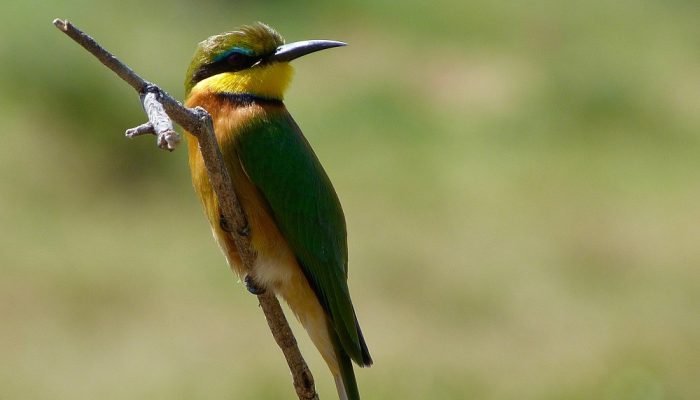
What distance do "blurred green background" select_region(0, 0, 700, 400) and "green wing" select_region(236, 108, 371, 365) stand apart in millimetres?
1990

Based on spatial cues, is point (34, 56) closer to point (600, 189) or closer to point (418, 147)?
point (418, 147)

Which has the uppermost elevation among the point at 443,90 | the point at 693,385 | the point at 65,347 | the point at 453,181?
the point at 443,90

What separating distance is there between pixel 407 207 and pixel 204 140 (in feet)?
14.3

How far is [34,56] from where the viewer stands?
20.6 ft

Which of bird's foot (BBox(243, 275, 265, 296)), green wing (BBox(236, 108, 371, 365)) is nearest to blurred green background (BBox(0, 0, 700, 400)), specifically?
green wing (BBox(236, 108, 371, 365))

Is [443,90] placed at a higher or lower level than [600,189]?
higher

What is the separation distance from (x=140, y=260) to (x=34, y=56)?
1.38 metres

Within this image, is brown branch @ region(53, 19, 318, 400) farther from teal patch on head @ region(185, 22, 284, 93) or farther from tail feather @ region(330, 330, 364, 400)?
teal patch on head @ region(185, 22, 284, 93)

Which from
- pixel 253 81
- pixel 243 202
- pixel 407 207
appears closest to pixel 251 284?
pixel 243 202

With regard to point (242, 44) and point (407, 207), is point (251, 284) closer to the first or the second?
point (242, 44)

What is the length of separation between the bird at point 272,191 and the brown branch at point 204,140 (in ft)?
0.29

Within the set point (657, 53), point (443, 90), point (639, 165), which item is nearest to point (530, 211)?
point (639, 165)

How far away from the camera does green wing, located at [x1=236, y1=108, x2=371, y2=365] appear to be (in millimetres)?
2438

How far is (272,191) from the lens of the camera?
2457mm
